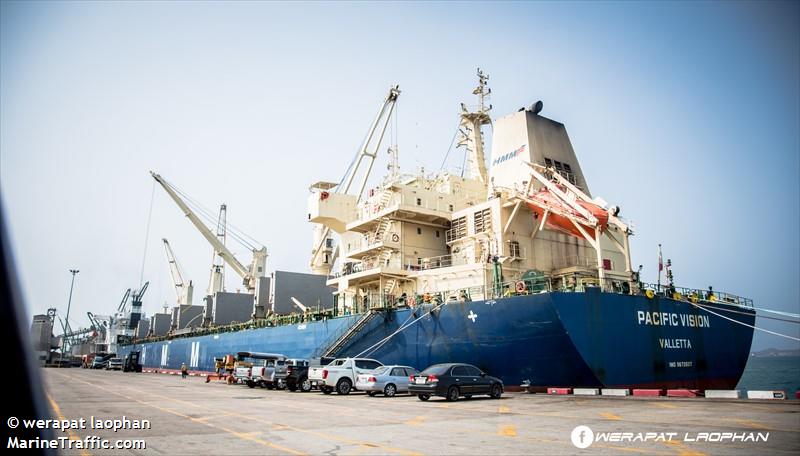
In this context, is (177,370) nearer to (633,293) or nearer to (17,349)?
(633,293)

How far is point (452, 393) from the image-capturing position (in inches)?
674

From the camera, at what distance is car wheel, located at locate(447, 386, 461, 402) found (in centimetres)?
1705

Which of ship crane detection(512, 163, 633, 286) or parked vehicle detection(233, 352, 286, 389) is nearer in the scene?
ship crane detection(512, 163, 633, 286)

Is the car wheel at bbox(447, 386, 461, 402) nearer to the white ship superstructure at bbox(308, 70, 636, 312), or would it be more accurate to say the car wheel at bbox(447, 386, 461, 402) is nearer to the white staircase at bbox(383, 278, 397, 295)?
the white ship superstructure at bbox(308, 70, 636, 312)

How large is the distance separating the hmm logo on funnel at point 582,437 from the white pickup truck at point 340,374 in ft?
41.1

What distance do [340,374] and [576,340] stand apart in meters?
9.43

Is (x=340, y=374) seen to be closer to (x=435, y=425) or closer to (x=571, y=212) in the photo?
(x=435, y=425)

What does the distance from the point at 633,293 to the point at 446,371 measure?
9.76 metres

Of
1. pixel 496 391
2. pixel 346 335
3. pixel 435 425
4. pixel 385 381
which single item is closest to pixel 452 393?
pixel 496 391

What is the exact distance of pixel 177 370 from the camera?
176 ft

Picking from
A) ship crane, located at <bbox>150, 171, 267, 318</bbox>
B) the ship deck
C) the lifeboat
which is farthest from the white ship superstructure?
ship crane, located at <bbox>150, 171, 267, 318</bbox>

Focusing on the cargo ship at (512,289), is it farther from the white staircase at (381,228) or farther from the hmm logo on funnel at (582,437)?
the hmm logo on funnel at (582,437)

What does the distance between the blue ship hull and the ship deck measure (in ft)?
11.5

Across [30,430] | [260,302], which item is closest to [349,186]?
[260,302]
